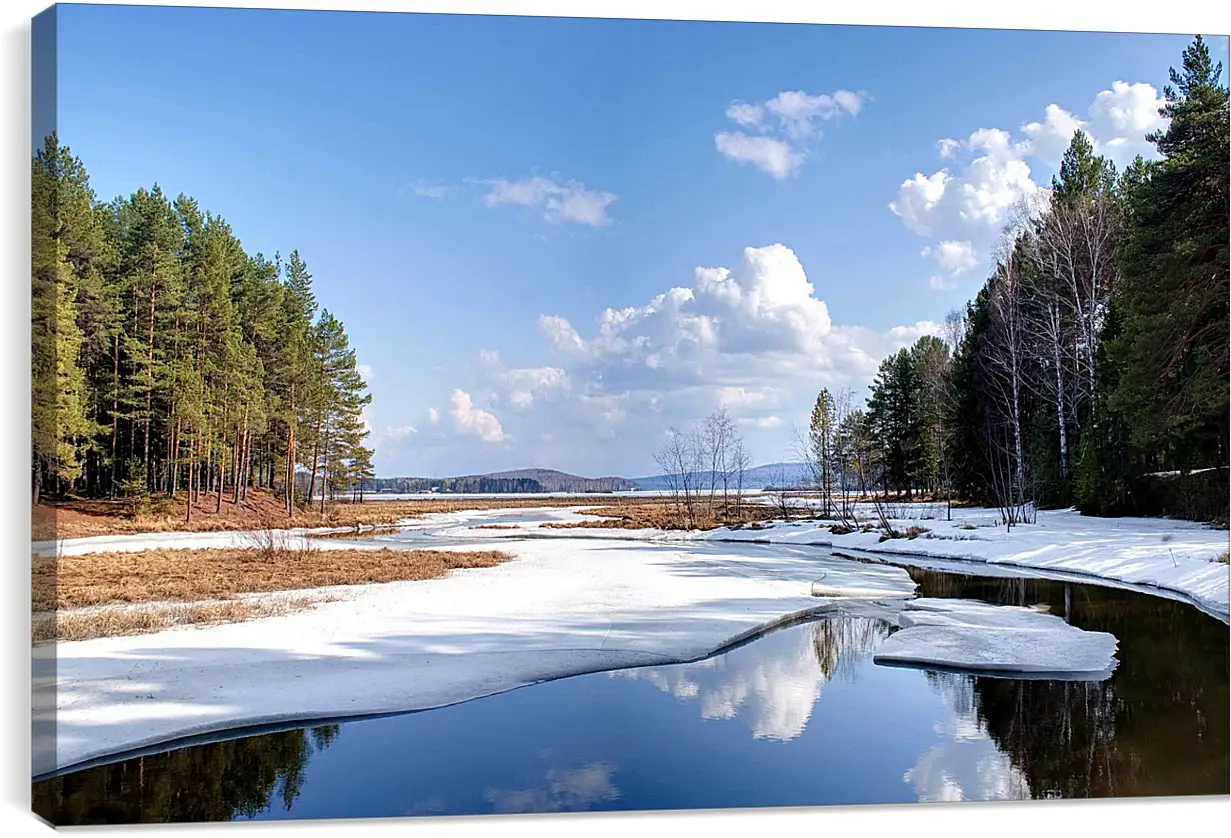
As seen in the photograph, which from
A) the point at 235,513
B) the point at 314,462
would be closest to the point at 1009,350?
the point at 314,462

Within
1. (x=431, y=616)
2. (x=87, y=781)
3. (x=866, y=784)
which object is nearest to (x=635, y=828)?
(x=866, y=784)

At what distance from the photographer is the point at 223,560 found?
714 cm

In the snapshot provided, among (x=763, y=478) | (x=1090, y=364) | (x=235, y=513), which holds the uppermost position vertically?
(x=1090, y=364)

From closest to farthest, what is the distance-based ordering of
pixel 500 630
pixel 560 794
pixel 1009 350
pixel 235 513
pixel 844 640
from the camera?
pixel 560 794 → pixel 500 630 → pixel 844 640 → pixel 235 513 → pixel 1009 350

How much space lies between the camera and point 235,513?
23.5 feet

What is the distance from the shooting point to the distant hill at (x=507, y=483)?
736 cm

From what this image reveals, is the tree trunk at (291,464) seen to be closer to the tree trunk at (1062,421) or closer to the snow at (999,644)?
the snow at (999,644)

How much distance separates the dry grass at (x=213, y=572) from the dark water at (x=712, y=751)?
1.15 metres

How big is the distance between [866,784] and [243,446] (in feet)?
17.4

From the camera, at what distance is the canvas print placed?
445 cm

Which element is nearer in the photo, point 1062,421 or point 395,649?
point 395,649

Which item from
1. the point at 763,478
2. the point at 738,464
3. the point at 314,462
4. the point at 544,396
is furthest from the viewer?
the point at 763,478

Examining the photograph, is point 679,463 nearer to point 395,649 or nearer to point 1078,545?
point 395,649

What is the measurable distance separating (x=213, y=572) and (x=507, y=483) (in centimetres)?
221
